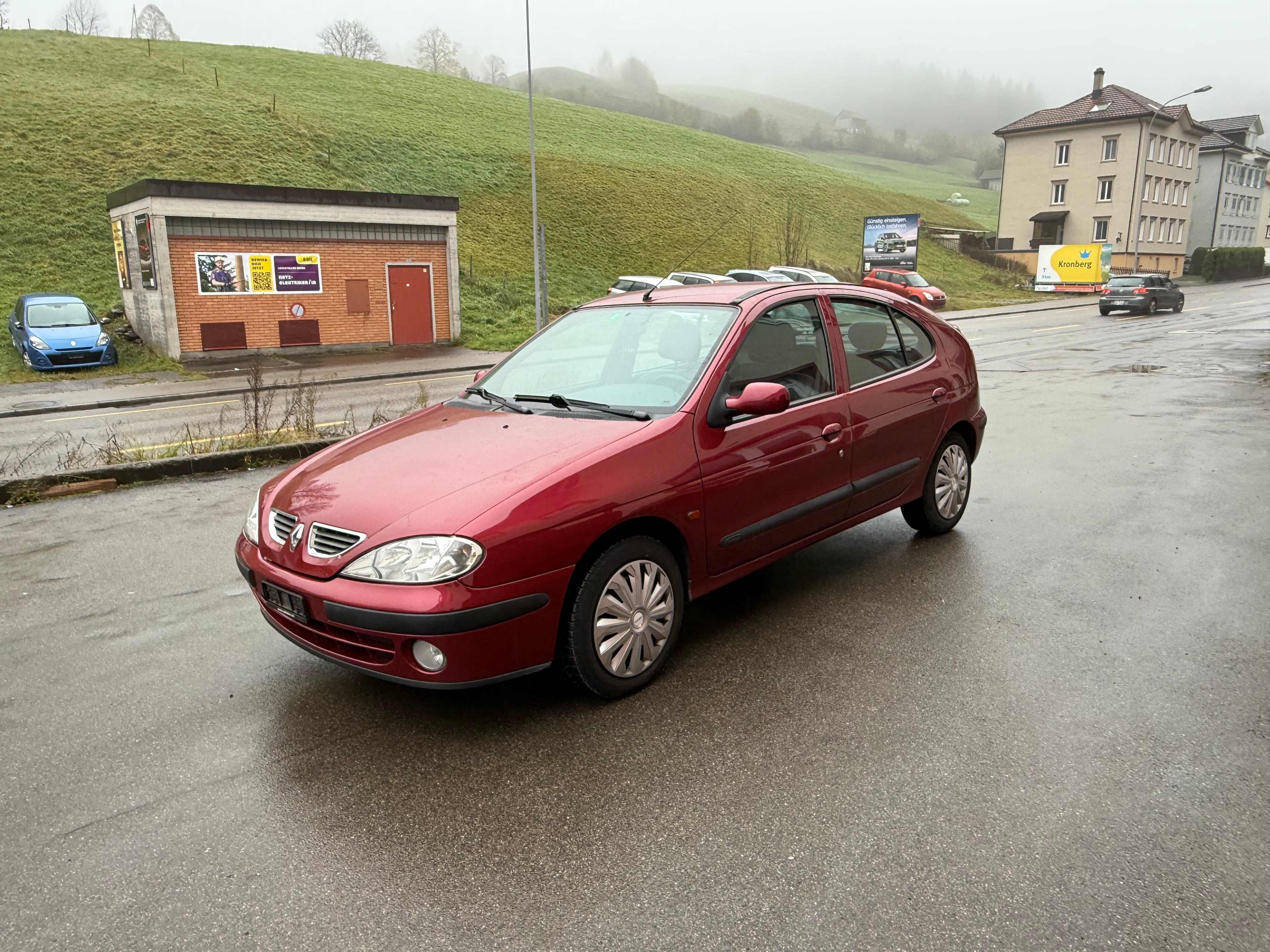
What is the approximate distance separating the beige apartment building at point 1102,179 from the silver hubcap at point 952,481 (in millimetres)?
58978

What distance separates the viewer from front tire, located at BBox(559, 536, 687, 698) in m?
3.58

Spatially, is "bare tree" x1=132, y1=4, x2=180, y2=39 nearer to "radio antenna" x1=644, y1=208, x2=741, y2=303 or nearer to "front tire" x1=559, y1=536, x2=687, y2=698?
"radio antenna" x1=644, y1=208, x2=741, y2=303

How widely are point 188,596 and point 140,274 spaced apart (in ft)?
62.2

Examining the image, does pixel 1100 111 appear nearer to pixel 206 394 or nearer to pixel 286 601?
pixel 206 394

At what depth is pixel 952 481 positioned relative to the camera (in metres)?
5.96

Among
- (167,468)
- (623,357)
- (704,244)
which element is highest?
(704,244)

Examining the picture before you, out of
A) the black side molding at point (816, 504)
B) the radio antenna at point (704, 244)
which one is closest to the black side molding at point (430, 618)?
the black side molding at point (816, 504)

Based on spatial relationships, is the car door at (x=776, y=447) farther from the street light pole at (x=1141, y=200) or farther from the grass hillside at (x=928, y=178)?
the grass hillside at (x=928, y=178)

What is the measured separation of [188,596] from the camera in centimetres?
512

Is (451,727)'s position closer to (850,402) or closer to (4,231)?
(850,402)

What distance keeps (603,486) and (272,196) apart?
20125mm

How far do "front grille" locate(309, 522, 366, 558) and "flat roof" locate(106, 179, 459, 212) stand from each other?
18.8 m

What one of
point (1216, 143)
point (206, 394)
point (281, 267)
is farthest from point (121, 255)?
point (1216, 143)

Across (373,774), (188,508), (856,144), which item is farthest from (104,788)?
(856,144)
